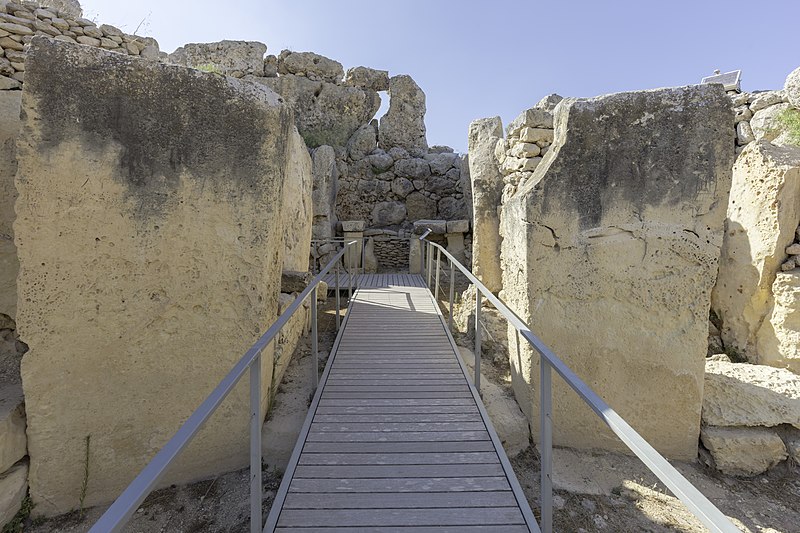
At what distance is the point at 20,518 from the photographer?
102 inches

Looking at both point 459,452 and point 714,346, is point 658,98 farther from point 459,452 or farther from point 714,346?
point 714,346

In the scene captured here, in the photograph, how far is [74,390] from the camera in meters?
2.66

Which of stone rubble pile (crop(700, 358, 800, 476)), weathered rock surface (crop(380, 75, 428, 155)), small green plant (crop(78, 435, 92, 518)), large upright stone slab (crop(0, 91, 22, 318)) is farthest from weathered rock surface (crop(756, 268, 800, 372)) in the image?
weathered rock surface (crop(380, 75, 428, 155))

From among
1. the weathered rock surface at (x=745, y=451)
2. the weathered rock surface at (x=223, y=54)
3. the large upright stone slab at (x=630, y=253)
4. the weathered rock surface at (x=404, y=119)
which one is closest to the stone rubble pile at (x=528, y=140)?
the large upright stone slab at (x=630, y=253)

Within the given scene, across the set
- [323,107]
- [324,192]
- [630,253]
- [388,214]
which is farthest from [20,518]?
[323,107]

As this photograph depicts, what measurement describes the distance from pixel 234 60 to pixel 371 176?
201 inches

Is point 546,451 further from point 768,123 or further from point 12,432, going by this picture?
point 768,123

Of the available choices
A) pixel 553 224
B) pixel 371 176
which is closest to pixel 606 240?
pixel 553 224

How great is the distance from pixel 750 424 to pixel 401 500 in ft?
10.3

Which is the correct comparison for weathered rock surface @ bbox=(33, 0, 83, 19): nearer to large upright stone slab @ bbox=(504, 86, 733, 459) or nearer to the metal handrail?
the metal handrail

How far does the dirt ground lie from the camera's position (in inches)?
100

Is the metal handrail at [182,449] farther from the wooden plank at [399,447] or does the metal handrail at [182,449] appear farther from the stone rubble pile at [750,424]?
the stone rubble pile at [750,424]

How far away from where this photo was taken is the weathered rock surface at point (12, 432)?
2.52 meters

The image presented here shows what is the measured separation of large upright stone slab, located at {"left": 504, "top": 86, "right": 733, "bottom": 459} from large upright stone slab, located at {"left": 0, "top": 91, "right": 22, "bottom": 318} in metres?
4.07
